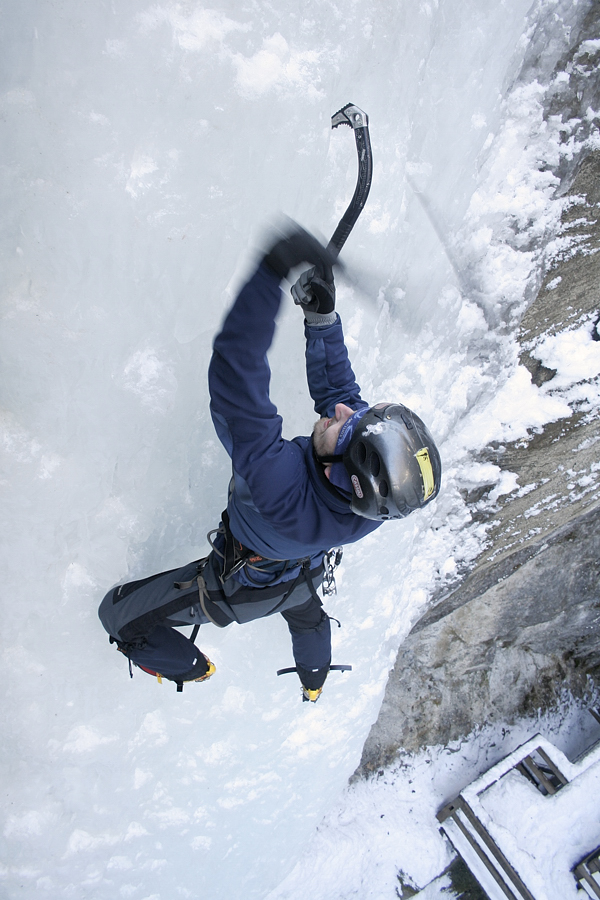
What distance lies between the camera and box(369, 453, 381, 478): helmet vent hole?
1.33 metres

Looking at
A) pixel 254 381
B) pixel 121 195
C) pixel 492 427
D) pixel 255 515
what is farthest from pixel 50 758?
pixel 492 427

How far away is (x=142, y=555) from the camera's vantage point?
1.96m

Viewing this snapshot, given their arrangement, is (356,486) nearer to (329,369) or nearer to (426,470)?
(426,470)

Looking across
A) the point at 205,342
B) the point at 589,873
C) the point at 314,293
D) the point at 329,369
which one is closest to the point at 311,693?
the point at 329,369

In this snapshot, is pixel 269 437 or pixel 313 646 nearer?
pixel 269 437

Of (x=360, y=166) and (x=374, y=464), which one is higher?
(x=360, y=166)

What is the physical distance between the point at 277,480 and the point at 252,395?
0.24m

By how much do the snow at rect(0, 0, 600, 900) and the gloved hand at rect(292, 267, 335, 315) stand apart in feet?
0.94

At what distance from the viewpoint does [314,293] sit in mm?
1455

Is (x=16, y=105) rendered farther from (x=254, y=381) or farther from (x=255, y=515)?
(x=255, y=515)

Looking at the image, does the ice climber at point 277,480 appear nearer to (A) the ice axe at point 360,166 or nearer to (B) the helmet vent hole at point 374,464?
(B) the helmet vent hole at point 374,464

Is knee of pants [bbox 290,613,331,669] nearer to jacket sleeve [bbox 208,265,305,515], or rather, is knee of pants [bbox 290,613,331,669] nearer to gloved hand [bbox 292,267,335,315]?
jacket sleeve [bbox 208,265,305,515]

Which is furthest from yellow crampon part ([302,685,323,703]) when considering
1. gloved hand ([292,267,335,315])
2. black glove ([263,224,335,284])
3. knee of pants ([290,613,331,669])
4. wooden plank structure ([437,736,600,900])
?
wooden plank structure ([437,736,600,900])

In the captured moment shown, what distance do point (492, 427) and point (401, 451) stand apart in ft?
4.57
